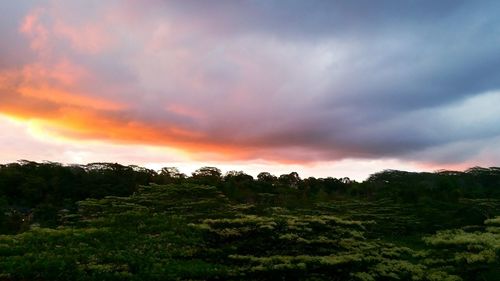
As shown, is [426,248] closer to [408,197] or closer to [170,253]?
[170,253]

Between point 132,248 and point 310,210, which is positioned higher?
point 310,210

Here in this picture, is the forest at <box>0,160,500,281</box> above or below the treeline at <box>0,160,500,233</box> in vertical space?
below

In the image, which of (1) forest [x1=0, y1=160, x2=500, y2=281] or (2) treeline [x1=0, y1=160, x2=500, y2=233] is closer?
(1) forest [x1=0, y1=160, x2=500, y2=281]

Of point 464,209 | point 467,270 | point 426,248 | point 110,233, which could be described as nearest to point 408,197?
point 464,209

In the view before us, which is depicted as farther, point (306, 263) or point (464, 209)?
point (464, 209)

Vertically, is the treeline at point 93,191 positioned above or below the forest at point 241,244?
above

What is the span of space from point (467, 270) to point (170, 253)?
16.6 meters

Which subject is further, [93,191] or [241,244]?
[93,191]

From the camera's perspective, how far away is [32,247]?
26844mm

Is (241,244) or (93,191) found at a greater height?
(93,191)

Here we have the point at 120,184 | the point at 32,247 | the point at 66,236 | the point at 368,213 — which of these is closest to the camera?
the point at 32,247

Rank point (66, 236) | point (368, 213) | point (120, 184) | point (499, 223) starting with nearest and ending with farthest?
1. point (66, 236)
2. point (499, 223)
3. point (368, 213)
4. point (120, 184)

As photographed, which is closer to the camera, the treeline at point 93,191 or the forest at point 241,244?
the forest at point 241,244

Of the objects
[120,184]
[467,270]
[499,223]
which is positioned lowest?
[467,270]
